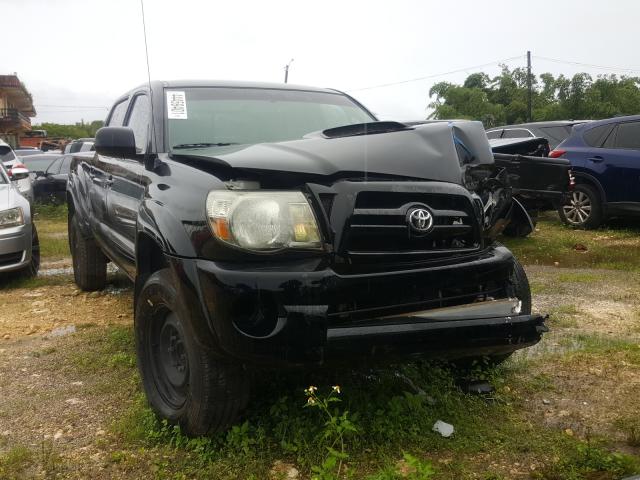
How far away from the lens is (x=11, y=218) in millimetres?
6348

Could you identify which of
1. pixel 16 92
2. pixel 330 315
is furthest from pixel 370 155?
pixel 16 92

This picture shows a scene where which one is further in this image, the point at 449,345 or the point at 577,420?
the point at 577,420

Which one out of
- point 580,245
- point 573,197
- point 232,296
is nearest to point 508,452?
point 232,296

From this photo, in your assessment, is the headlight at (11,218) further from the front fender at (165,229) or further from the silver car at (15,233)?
the front fender at (165,229)

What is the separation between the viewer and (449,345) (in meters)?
2.55

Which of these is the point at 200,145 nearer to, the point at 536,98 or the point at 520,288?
the point at 520,288

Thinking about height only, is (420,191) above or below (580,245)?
above

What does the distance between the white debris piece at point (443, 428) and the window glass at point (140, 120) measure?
217 centimetres

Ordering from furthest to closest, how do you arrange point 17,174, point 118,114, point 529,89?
point 529,89
point 17,174
point 118,114

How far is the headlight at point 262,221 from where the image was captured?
243 cm

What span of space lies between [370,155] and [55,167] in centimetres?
1450

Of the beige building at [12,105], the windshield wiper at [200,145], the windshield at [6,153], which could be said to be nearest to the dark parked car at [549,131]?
the windshield at [6,153]

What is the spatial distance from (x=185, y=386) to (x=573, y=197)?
26.0 ft

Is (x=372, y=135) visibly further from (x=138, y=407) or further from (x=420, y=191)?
(x=138, y=407)
